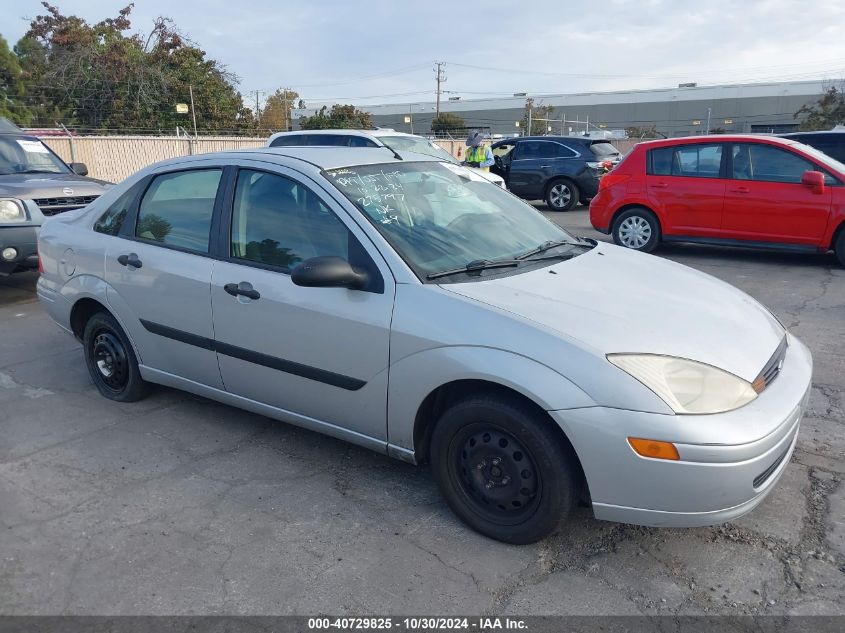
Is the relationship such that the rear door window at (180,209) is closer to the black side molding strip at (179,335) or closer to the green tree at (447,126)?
the black side molding strip at (179,335)

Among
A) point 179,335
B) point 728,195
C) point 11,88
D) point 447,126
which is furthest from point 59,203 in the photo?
point 447,126

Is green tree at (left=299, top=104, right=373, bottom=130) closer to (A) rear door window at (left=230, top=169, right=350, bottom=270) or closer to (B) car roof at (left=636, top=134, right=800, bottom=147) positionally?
(B) car roof at (left=636, top=134, right=800, bottom=147)

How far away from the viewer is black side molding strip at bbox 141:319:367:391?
3268mm

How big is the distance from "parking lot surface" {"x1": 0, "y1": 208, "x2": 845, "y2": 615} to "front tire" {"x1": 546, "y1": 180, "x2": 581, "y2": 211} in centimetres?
1127

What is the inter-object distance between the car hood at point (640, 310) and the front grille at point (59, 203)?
20.3 ft

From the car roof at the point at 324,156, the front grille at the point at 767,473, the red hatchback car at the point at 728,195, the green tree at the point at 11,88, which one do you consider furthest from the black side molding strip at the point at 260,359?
the green tree at the point at 11,88

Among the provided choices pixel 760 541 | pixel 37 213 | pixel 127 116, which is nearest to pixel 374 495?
pixel 760 541

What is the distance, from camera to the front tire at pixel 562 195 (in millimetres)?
15125

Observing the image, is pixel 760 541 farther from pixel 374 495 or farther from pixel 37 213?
pixel 37 213

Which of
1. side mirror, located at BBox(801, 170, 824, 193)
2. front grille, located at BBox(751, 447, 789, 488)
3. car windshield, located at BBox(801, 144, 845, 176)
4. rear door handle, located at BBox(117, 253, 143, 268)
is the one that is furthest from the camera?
car windshield, located at BBox(801, 144, 845, 176)

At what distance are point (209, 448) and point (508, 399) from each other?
78.7 inches

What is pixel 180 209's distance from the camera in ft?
13.3

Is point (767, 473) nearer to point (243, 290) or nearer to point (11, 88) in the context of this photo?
point (243, 290)

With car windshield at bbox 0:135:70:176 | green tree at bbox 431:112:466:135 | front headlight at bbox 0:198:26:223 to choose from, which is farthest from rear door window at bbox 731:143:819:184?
green tree at bbox 431:112:466:135
